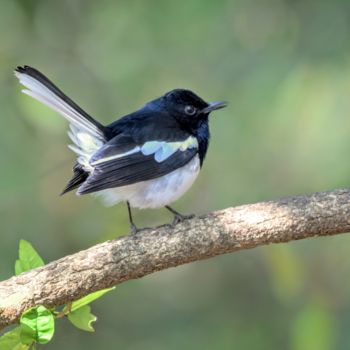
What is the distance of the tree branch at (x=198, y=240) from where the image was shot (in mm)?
2801

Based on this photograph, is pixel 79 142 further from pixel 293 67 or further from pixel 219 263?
pixel 219 263

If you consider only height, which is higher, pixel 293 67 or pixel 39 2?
pixel 39 2

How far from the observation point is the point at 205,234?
2.93 metres

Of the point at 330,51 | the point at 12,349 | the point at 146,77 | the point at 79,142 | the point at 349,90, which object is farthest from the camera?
the point at 146,77

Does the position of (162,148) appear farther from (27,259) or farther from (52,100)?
(27,259)

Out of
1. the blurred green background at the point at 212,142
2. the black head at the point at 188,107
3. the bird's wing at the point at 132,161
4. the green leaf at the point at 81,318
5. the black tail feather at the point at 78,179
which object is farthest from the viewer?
the blurred green background at the point at 212,142

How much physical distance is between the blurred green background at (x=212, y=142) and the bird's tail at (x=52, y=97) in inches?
37.0

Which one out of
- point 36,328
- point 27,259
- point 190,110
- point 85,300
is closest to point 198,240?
point 85,300

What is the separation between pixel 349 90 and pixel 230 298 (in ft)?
6.86

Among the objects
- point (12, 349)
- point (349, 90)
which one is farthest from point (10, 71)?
point (12, 349)


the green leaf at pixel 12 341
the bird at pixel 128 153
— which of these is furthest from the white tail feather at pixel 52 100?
the green leaf at pixel 12 341

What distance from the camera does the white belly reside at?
3734 mm

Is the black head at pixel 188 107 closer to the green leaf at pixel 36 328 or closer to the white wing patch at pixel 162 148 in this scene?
the white wing patch at pixel 162 148

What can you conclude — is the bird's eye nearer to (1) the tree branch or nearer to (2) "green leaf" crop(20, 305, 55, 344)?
(1) the tree branch
